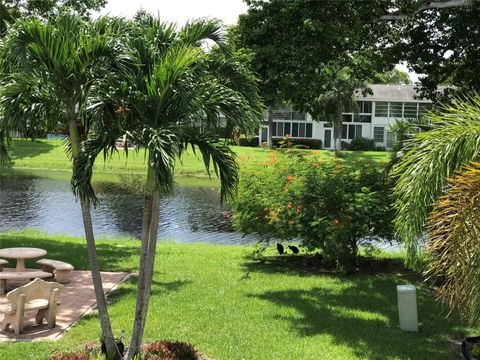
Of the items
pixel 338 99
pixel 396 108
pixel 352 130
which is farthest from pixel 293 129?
pixel 338 99

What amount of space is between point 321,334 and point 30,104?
4722mm

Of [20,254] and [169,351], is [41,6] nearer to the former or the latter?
[20,254]

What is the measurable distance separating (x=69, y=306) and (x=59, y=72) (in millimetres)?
4655

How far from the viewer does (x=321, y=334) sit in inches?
306

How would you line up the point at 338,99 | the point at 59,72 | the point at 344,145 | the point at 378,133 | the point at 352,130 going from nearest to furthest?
the point at 59,72 < the point at 338,99 < the point at 344,145 < the point at 378,133 < the point at 352,130

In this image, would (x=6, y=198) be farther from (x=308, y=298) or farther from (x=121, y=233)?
(x=308, y=298)

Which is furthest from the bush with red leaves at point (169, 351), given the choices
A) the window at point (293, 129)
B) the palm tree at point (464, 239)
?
the window at point (293, 129)

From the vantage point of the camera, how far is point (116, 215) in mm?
22156

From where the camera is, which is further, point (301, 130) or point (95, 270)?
point (301, 130)

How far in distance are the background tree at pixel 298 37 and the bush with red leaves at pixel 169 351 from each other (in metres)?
6.29

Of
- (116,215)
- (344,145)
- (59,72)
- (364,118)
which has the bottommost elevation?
(116,215)

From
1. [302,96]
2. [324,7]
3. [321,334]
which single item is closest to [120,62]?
[321,334]

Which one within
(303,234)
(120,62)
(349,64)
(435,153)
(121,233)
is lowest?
(121,233)

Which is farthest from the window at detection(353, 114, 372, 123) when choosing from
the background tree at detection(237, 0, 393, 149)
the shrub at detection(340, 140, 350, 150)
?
the background tree at detection(237, 0, 393, 149)
